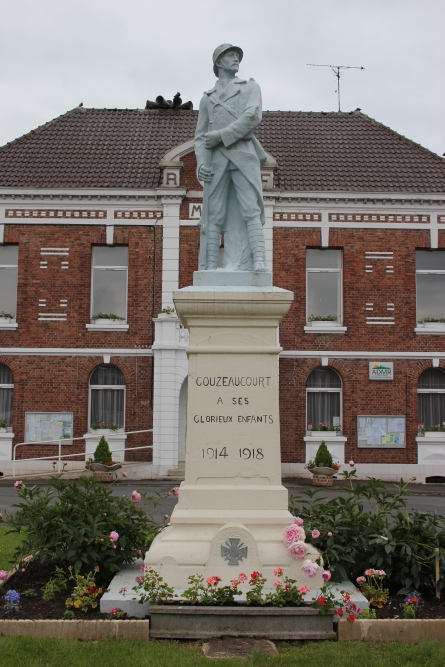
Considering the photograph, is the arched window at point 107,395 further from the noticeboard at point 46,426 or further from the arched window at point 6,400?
the arched window at point 6,400

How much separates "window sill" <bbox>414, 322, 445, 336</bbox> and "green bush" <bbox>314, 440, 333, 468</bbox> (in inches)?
181

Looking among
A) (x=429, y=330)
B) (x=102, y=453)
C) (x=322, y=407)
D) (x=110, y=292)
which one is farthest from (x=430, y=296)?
(x=102, y=453)

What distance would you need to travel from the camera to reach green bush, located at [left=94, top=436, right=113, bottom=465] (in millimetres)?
19891

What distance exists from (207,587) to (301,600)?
754 mm

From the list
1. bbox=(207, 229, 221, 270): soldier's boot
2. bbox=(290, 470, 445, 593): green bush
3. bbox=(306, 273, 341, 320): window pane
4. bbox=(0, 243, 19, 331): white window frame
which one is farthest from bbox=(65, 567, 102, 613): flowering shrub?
bbox=(306, 273, 341, 320): window pane

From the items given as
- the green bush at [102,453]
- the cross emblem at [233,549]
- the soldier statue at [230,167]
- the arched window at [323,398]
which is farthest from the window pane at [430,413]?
the cross emblem at [233,549]

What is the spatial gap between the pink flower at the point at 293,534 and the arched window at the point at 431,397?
16626 mm

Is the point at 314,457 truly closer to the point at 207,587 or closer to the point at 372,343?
the point at 372,343

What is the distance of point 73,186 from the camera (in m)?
21.7

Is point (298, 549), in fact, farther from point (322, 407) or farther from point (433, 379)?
point (433, 379)

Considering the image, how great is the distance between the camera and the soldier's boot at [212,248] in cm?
731

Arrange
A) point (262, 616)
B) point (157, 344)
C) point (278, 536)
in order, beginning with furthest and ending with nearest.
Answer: point (157, 344) < point (278, 536) < point (262, 616)

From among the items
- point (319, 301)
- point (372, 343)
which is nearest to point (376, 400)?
point (372, 343)

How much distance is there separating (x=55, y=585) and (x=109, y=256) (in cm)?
1659
